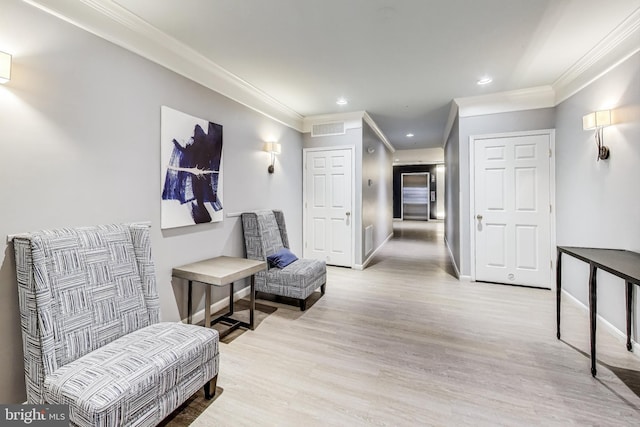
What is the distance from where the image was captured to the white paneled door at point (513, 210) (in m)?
3.79

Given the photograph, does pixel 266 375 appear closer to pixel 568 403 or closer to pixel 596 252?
pixel 568 403

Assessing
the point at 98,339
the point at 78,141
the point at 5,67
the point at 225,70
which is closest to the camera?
the point at 5,67

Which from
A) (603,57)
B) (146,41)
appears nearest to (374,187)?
(603,57)

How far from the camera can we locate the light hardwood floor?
5.42ft

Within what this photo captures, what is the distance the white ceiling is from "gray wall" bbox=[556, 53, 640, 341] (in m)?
0.39

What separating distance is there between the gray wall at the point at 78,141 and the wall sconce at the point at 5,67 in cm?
14

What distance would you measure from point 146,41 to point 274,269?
2.50 meters

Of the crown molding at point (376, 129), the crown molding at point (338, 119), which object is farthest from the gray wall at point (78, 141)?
the crown molding at point (376, 129)

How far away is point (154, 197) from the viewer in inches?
94.9

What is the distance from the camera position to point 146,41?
2.32 meters

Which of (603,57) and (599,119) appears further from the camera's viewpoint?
(603,57)

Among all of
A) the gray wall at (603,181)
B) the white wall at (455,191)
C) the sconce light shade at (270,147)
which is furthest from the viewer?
the white wall at (455,191)

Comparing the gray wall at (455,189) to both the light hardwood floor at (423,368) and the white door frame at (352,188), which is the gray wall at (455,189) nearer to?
the light hardwood floor at (423,368)

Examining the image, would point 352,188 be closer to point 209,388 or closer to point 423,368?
point 423,368
